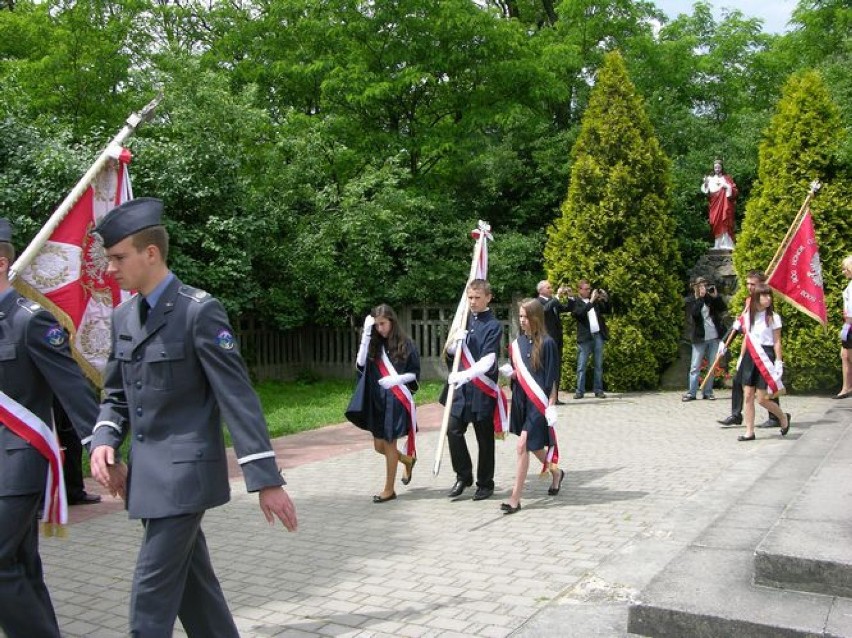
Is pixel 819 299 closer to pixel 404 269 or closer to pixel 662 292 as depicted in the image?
pixel 662 292

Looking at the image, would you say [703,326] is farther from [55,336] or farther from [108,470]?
[108,470]

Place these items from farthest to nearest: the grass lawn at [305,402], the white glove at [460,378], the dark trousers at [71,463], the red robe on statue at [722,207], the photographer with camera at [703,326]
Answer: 1. the red robe on statue at [722,207]
2. the photographer with camera at [703,326]
3. the grass lawn at [305,402]
4. the dark trousers at [71,463]
5. the white glove at [460,378]

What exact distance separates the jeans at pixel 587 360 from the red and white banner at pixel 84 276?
33.4 ft

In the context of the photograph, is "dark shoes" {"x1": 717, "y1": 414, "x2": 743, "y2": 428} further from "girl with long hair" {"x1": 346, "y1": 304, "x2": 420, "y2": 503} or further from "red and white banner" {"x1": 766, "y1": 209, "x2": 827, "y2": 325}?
"girl with long hair" {"x1": 346, "y1": 304, "x2": 420, "y2": 503}

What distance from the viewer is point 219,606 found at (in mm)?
3492

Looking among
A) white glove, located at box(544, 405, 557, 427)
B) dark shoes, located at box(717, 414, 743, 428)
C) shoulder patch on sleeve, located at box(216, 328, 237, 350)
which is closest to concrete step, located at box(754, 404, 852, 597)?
white glove, located at box(544, 405, 557, 427)

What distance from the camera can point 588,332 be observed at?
599 inches

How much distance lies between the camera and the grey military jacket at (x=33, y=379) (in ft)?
12.5

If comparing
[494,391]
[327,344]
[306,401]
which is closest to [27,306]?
[494,391]

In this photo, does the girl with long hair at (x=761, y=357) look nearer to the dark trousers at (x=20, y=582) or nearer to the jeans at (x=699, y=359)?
the jeans at (x=699, y=359)

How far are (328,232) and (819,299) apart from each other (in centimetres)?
989

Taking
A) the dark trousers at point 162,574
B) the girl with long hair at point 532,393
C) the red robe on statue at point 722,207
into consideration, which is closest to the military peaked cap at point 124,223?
the dark trousers at point 162,574

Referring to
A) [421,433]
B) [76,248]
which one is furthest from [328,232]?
[76,248]

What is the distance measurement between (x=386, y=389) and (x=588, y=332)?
8.20 metres
